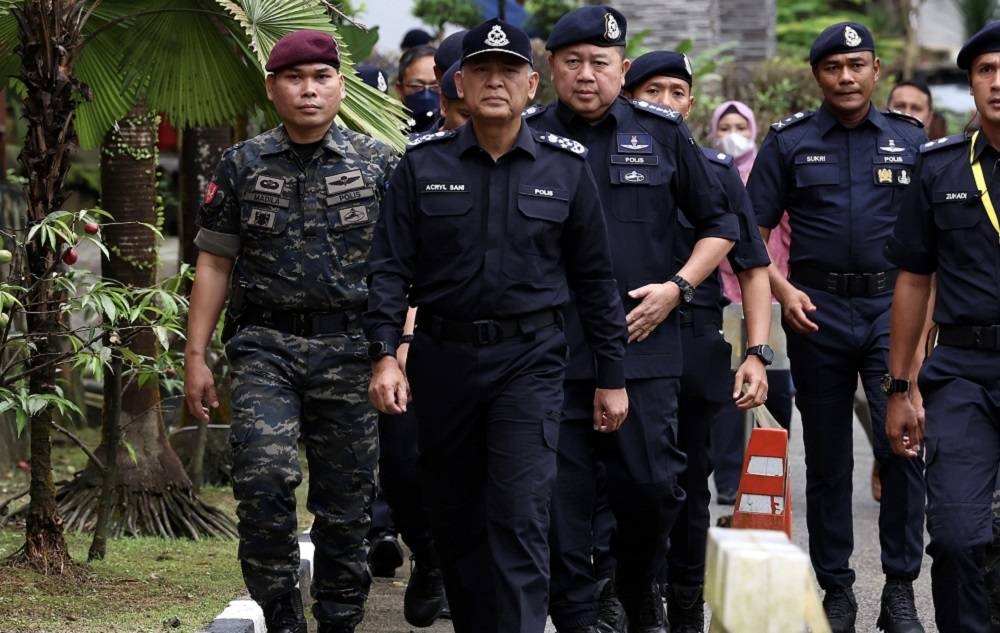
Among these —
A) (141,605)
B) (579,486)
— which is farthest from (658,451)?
(141,605)

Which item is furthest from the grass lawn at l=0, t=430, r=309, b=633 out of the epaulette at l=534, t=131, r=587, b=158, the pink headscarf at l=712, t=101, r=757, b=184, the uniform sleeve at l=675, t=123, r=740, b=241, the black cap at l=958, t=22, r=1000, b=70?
the pink headscarf at l=712, t=101, r=757, b=184

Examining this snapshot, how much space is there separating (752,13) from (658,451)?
A: 2266 centimetres

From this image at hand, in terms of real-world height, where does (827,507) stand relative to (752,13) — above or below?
below

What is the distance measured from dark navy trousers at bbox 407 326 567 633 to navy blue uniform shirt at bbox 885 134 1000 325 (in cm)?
121

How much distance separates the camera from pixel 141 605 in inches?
286

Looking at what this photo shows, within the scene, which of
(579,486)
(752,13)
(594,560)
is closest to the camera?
(579,486)

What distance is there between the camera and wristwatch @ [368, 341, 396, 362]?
5.82 m

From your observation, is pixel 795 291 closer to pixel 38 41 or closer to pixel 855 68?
pixel 855 68

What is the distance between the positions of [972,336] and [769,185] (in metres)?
2.07

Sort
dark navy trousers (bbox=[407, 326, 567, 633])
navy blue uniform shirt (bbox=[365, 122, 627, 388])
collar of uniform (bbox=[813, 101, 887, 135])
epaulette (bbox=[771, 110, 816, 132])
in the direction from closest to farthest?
dark navy trousers (bbox=[407, 326, 567, 633]) → navy blue uniform shirt (bbox=[365, 122, 627, 388]) → collar of uniform (bbox=[813, 101, 887, 135]) → epaulette (bbox=[771, 110, 816, 132])

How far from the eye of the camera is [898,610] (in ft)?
23.9

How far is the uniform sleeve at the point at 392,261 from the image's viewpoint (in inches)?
232

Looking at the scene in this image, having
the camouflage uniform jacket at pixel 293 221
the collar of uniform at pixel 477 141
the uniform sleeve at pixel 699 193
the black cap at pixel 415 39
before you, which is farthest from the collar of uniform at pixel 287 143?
the black cap at pixel 415 39

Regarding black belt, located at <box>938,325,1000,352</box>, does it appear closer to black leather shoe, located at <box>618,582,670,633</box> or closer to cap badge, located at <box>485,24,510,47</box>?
black leather shoe, located at <box>618,582,670,633</box>
